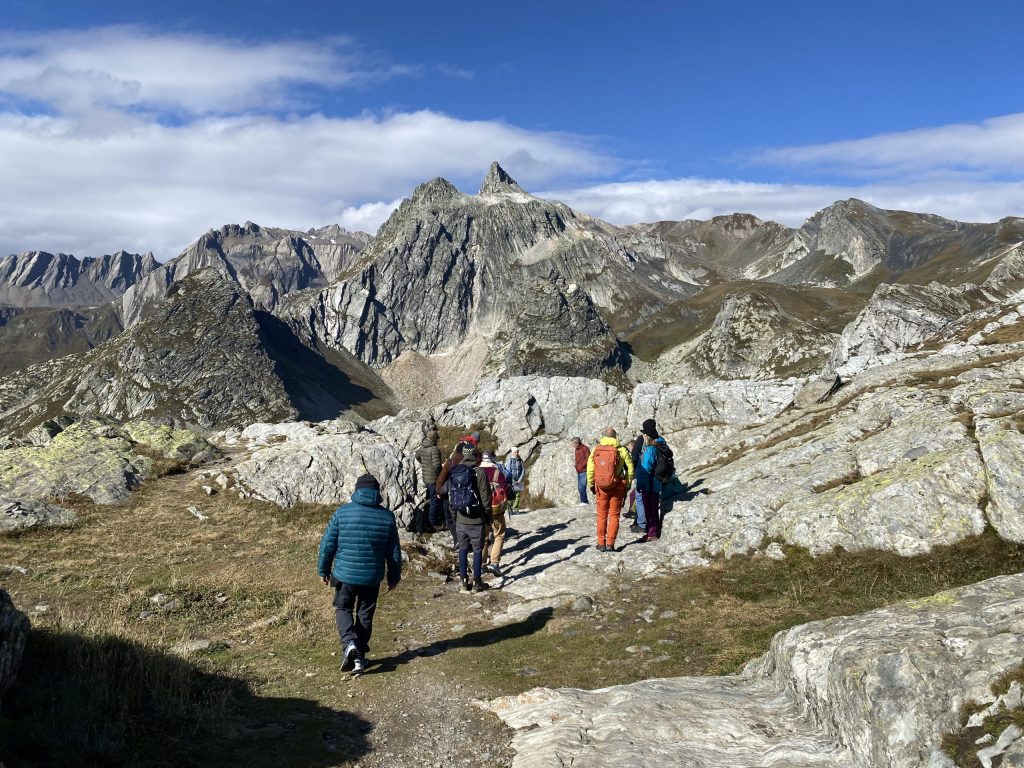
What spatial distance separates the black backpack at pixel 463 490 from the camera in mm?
16203

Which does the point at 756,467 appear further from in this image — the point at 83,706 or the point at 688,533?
the point at 83,706

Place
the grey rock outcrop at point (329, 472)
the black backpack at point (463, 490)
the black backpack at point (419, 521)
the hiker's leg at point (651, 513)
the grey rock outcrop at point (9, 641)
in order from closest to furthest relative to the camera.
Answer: the grey rock outcrop at point (9, 641), the black backpack at point (463, 490), the hiker's leg at point (651, 513), the black backpack at point (419, 521), the grey rock outcrop at point (329, 472)

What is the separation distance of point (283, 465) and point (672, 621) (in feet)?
65.3

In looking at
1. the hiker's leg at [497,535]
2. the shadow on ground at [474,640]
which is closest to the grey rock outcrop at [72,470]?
the hiker's leg at [497,535]

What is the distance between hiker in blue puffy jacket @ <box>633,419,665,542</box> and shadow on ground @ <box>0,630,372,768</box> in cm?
1315

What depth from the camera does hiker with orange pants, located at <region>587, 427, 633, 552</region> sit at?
60.1 feet

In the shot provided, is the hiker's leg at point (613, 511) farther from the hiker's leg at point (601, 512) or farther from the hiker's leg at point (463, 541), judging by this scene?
the hiker's leg at point (463, 541)

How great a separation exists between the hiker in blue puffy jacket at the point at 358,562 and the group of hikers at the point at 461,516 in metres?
0.02

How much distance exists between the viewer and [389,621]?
14.9m

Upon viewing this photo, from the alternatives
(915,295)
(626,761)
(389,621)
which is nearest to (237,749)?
(626,761)

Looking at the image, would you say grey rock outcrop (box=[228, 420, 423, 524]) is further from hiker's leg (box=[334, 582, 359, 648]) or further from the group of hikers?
hiker's leg (box=[334, 582, 359, 648])

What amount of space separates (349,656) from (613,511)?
1018cm

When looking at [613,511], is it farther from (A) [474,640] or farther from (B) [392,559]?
(B) [392,559]

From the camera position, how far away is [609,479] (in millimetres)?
18266
